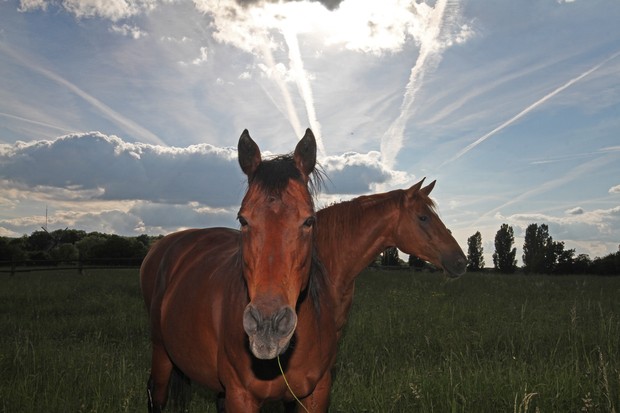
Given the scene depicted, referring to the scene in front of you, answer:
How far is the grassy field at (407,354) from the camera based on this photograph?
472 centimetres

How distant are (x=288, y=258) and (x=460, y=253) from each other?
4950mm

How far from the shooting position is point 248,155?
9.91 feet

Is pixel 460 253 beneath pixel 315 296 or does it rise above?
above

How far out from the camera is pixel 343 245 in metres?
5.53

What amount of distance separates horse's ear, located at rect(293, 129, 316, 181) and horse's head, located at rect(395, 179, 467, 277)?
Answer: 132 inches

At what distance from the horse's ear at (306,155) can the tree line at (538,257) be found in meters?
49.7

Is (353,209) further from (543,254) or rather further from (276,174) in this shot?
(543,254)

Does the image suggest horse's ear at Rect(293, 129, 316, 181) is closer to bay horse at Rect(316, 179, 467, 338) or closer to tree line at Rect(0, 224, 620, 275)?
bay horse at Rect(316, 179, 467, 338)

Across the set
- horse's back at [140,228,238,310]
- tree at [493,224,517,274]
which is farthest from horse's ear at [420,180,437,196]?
tree at [493,224,517,274]

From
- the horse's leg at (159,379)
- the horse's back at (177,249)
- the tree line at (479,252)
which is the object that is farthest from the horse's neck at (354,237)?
the tree line at (479,252)

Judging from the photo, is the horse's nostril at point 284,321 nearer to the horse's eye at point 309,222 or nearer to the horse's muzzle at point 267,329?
the horse's muzzle at point 267,329

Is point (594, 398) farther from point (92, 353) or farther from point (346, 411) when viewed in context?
point (92, 353)

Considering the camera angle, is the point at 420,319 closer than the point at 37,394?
No

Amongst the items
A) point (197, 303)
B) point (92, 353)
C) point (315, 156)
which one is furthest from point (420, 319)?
point (315, 156)
